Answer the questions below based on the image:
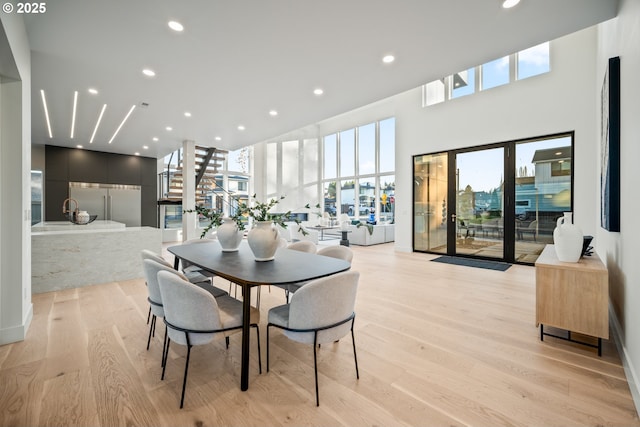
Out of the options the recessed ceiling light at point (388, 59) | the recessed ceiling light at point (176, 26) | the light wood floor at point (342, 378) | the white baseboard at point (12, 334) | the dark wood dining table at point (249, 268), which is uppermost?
the recessed ceiling light at point (388, 59)

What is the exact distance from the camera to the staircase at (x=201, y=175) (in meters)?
8.07

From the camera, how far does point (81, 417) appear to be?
1.63 meters

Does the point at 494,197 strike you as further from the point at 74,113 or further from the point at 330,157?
the point at 74,113

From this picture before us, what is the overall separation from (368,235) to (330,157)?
16.9ft

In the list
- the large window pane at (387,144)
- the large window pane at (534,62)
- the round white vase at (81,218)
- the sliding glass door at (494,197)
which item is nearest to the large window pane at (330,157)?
the large window pane at (387,144)

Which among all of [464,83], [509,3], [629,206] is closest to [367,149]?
[464,83]

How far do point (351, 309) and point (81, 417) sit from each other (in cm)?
166

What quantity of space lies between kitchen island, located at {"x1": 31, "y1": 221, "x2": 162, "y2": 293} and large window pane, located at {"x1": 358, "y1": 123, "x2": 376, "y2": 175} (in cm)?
797

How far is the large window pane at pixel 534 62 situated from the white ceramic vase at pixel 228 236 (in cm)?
612

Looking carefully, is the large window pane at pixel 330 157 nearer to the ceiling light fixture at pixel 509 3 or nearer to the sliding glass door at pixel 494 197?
the sliding glass door at pixel 494 197

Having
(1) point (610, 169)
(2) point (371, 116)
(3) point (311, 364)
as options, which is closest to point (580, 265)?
(1) point (610, 169)

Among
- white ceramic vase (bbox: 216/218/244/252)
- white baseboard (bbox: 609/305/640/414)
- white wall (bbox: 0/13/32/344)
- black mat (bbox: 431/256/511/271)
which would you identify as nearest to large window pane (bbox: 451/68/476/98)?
black mat (bbox: 431/256/511/271)

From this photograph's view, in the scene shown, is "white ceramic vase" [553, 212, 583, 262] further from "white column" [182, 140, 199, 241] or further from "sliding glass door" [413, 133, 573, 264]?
"white column" [182, 140, 199, 241]

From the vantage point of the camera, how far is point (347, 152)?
1187 cm
